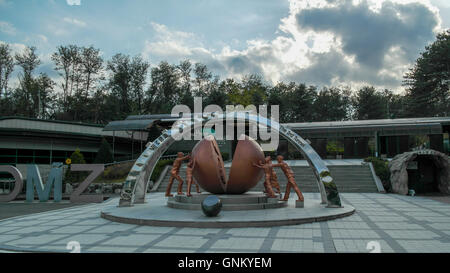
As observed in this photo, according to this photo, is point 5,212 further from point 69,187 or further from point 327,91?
point 327,91

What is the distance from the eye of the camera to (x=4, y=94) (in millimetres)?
49094

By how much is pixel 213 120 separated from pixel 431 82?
36.1 m

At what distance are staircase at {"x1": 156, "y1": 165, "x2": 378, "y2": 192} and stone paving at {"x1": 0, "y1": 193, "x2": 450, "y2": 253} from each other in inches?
404

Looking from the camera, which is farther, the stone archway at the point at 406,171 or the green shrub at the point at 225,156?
the green shrub at the point at 225,156

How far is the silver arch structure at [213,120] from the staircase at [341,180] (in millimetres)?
7442

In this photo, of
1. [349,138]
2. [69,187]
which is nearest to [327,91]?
[349,138]

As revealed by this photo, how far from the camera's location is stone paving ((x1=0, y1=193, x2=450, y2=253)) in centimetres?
796

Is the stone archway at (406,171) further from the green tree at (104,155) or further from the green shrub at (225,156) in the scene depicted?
the green tree at (104,155)

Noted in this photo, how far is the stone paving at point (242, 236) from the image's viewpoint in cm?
796

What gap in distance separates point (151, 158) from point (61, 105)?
43.6 m

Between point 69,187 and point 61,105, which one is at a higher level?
point 61,105

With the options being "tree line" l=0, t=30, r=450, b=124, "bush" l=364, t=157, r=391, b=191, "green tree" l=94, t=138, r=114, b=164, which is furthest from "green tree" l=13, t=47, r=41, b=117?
"bush" l=364, t=157, r=391, b=191

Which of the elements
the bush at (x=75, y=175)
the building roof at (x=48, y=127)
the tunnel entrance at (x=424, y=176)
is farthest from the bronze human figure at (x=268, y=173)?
the building roof at (x=48, y=127)

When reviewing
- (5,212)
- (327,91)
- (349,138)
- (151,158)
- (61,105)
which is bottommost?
(5,212)
